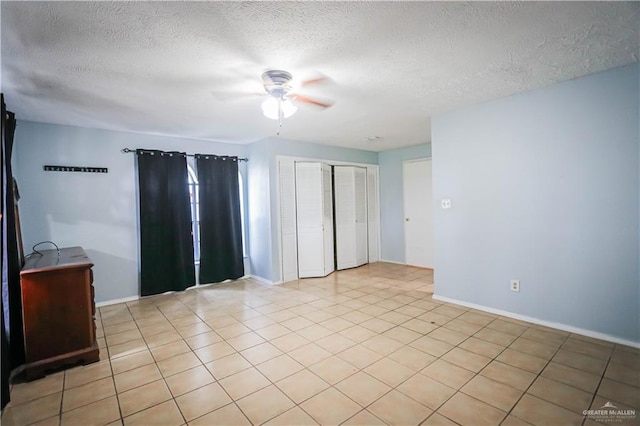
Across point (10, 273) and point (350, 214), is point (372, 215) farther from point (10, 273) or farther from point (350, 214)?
point (10, 273)

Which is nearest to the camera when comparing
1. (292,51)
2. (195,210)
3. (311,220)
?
(292,51)

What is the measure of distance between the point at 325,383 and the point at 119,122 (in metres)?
3.79

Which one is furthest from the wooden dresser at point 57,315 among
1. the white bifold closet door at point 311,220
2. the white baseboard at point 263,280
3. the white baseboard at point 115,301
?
the white bifold closet door at point 311,220

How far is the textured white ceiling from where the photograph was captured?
66.2 inches

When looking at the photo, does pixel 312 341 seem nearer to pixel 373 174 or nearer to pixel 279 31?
pixel 279 31

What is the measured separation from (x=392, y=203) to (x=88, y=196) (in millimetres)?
5182

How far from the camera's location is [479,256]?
3.41 meters

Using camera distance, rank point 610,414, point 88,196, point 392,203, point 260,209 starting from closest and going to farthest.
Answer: point 610,414
point 88,196
point 260,209
point 392,203

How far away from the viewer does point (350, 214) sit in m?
5.84

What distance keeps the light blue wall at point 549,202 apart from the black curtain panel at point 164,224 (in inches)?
145

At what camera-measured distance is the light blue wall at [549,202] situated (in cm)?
251

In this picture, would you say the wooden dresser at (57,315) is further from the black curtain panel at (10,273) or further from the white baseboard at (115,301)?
the white baseboard at (115,301)

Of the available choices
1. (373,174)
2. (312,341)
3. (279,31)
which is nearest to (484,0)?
(279,31)

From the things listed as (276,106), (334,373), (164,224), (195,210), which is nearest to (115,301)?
(164,224)
